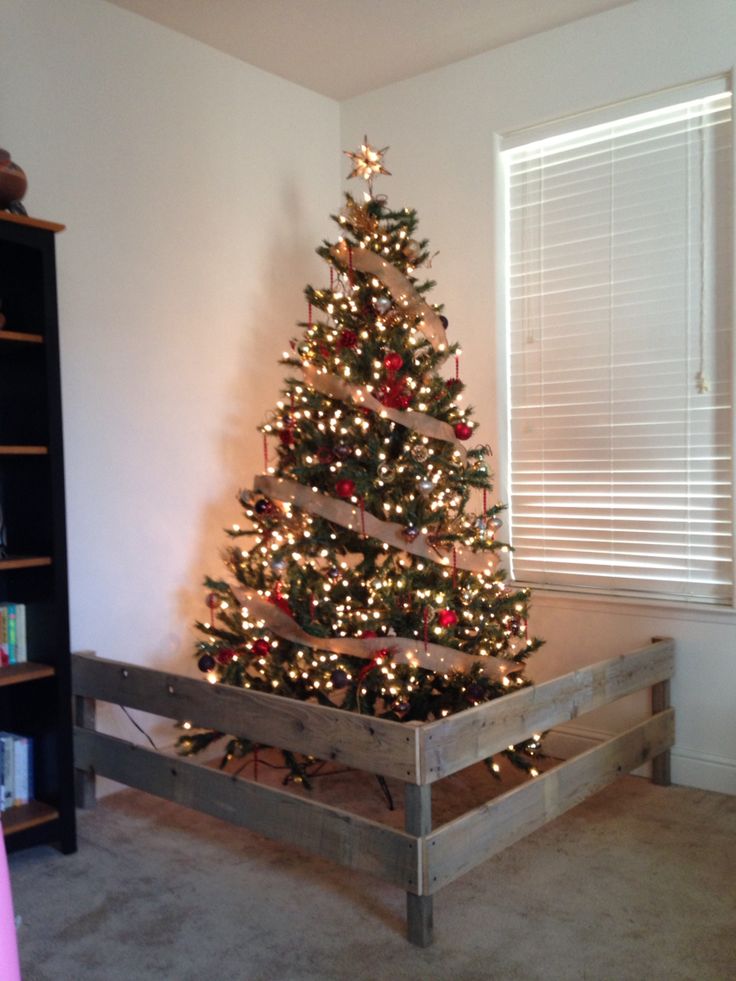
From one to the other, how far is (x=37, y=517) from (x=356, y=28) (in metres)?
2.04

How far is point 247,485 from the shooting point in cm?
361

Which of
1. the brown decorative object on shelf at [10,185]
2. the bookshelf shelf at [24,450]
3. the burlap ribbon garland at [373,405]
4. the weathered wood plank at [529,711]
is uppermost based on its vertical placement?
the brown decorative object on shelf at [10,185]

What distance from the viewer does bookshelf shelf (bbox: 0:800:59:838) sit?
8.48 ft

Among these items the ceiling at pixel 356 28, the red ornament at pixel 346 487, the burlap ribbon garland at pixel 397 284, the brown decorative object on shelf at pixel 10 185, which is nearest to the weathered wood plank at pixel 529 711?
the red ornament at pixel 346 487

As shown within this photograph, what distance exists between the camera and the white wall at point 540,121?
122 inches

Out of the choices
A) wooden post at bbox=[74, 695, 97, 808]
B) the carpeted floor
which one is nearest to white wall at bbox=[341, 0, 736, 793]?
the carpeted floor

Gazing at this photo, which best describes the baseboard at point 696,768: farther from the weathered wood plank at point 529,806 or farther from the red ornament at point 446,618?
the red ornament at point 446,618

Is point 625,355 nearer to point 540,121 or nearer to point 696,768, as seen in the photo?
point 540,121

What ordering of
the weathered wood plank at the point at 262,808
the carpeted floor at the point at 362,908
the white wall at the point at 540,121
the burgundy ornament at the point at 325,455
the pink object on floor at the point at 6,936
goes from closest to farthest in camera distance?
the pink object on floor at the point at 6,936, the carpeted floor at the point at 362,908, the weathered wood plank at the point at 262,808, the burgundy ornament at the point at 325,455, the white wall at the point at 540,121

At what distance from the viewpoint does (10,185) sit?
2.51m

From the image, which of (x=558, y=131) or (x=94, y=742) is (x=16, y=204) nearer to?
(x=94, y=742)

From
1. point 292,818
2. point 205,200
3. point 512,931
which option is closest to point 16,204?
point 205,200

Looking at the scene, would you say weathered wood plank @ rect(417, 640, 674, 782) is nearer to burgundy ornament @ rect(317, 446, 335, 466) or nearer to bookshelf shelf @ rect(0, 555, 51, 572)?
burgundy ornament @ rect(317, 446, 335, 466)

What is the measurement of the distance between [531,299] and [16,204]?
186cm
